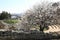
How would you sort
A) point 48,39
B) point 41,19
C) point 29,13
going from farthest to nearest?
point 29,13 < point 41,19 < point 48,39

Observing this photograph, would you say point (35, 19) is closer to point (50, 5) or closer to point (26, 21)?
point (26, 21)

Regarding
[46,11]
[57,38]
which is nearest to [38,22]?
[46,11]

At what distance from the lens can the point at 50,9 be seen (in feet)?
92.9

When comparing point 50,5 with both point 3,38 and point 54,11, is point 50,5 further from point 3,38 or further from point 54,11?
point 3,38

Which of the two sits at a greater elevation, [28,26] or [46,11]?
[46,11]

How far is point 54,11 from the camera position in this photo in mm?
28406

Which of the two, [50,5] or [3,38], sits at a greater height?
[50,5]

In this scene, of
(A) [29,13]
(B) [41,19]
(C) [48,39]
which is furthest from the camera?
(A) [29,13]

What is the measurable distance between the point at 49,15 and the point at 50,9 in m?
2.04

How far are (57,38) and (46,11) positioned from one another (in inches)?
747

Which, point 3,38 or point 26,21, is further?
point 26,21

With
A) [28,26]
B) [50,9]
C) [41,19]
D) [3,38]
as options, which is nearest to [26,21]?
[28,26]

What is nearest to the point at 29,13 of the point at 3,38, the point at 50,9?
the point at 50,9

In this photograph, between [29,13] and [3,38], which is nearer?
[3,38]
